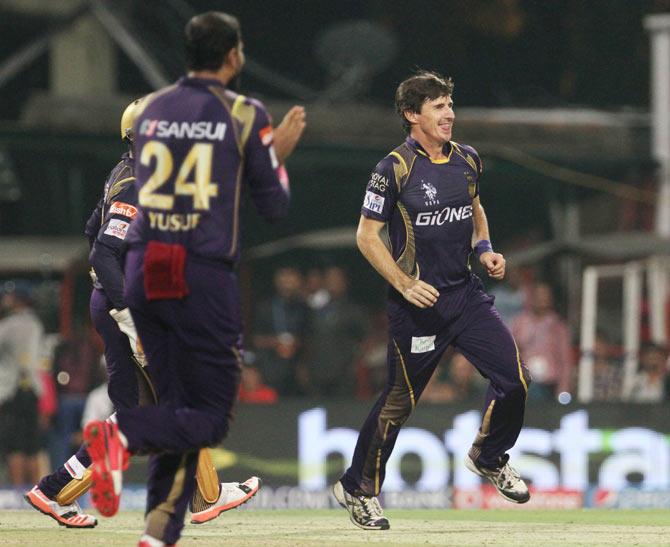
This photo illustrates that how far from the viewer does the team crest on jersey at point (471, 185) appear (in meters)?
9.56

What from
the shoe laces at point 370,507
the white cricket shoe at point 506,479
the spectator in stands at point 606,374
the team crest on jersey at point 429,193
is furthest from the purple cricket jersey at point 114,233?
the spectator in stands at point 606,374

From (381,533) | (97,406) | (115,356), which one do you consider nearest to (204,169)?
(115,356)

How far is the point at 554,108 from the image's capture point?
23.9m

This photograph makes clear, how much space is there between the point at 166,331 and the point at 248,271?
13.2m

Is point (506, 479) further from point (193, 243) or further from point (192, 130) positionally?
point (192, 130)

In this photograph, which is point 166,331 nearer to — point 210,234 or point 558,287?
point 210,234

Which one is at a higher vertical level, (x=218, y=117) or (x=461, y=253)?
(x=218, y=117)

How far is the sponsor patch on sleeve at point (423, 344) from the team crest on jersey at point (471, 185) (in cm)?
86

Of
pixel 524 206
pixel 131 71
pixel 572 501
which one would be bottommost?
pixel 572 501

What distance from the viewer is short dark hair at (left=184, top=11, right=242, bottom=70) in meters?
7.34

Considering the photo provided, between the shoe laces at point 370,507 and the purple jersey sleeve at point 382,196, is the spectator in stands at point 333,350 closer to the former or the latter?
the shoe laces at point 370,507

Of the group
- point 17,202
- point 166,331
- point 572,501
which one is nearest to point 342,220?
point 17,202

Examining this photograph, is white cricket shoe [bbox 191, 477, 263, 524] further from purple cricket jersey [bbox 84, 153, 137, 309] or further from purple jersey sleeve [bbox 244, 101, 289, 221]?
purple jersey sleeve [bbox 244, 101, 289, 221]

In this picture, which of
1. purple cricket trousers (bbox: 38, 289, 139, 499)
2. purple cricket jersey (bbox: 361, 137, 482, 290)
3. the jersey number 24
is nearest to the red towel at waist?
the jersey number 24
